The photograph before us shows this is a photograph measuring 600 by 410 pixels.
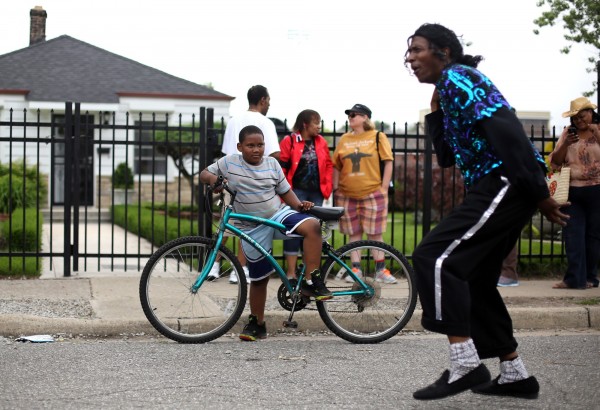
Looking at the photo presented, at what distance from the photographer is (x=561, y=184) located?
29.2 ft

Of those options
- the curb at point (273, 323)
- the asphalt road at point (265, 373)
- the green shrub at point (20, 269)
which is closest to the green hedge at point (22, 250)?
the green shrub at point (20, 269)

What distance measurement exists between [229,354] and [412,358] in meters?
1.21

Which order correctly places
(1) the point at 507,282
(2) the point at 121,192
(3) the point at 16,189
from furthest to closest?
(2) the point at 121,192 → (3) the point at 16,189 → (1) the point at 507,282

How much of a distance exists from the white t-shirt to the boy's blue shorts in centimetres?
208

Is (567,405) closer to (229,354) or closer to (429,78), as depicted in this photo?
(429,78)

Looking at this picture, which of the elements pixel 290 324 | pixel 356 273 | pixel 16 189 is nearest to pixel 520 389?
pixel 356 273

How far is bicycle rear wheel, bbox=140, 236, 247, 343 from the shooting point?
21.4ft

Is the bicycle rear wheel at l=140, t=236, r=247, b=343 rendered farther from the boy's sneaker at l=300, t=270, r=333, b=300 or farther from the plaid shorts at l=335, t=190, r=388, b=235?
the plaid shorts at l=335, t=190, r=388, b=235

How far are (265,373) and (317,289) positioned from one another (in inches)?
46.7

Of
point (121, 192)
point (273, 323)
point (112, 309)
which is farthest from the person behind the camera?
point (121, 192)

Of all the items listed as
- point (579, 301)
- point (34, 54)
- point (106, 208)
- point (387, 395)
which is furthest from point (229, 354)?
point (34, 54)

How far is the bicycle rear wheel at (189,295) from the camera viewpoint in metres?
6.53

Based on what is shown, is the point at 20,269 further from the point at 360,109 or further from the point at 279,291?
the point at 279,291

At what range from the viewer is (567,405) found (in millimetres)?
4766
